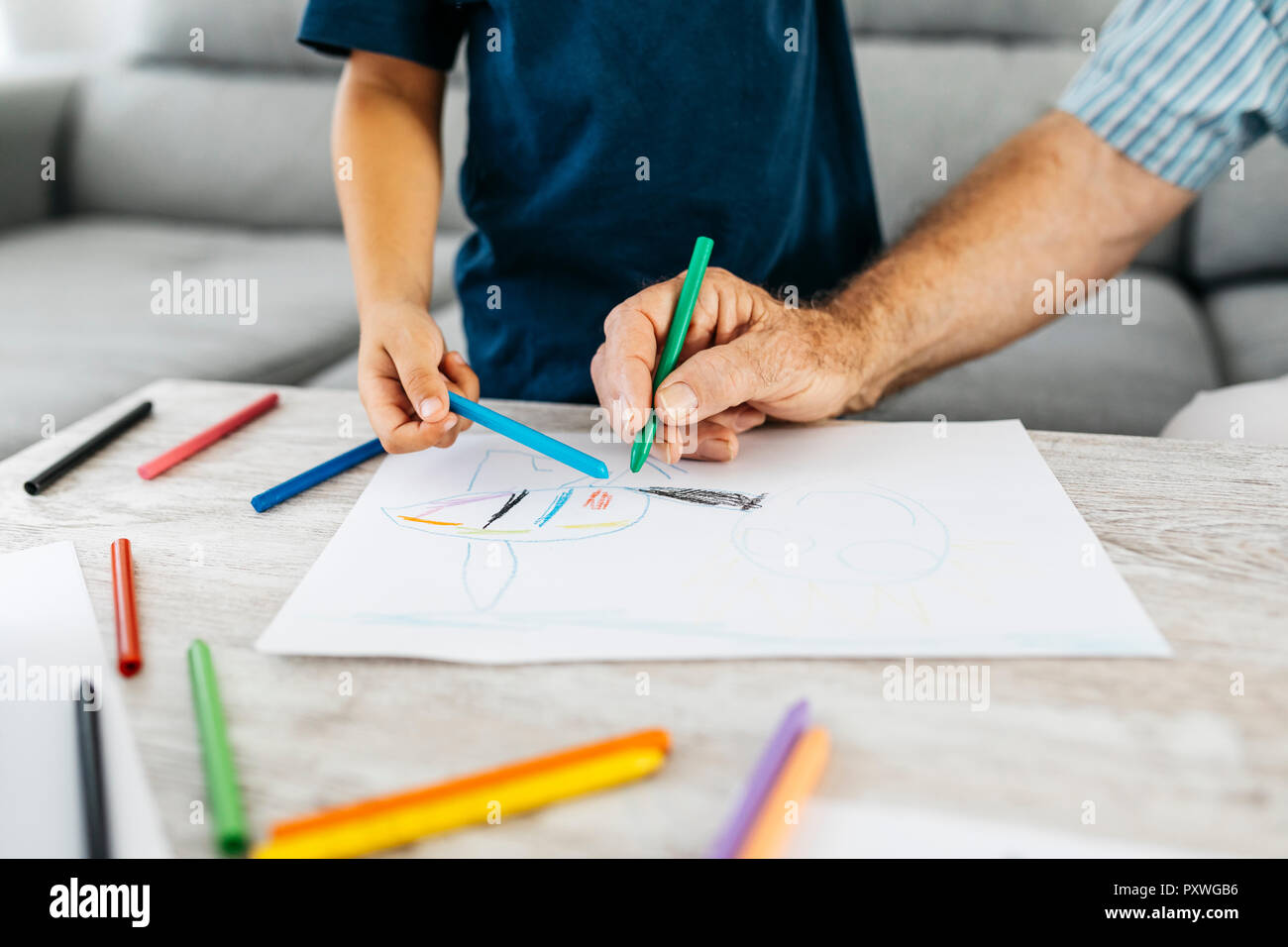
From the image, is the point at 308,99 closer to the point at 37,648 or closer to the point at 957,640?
the point at 37,648

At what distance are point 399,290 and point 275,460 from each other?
0.16 m

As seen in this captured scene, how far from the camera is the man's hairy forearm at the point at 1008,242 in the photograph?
74 centimetres

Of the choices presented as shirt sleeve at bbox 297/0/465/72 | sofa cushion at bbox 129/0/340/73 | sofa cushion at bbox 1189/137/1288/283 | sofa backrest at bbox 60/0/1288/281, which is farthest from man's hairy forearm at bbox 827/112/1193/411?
sofa cushion at bbox 129/0/340/73

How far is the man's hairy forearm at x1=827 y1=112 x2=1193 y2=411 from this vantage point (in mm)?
736

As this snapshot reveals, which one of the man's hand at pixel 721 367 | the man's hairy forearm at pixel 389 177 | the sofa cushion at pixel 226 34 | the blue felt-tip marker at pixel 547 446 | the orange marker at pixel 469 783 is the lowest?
the orange marker at pixel 469 783

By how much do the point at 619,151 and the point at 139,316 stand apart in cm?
87

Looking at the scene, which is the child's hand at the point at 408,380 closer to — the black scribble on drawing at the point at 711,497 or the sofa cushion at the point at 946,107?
the black scribble on drawing at the point at 711,497

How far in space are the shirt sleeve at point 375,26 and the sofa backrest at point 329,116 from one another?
2.87 feet

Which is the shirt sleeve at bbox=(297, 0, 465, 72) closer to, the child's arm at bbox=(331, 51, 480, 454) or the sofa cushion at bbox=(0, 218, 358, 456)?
the child's arm at bbox=(331, 51, 480, 454)

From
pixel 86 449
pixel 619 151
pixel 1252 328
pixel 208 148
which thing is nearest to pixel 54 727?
pixel 86 449

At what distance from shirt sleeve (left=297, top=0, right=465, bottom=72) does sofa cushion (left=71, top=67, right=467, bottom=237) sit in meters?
0.96

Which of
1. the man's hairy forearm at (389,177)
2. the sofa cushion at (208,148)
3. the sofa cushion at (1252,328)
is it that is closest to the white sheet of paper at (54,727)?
the man's hairy forearm at (389,177)

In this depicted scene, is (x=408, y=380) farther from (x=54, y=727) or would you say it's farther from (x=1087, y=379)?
(x=1087, y=379)
